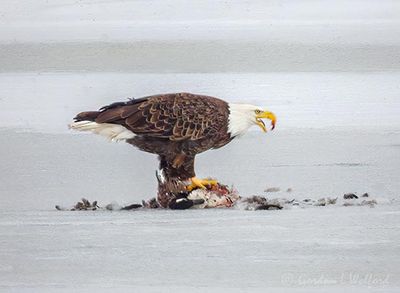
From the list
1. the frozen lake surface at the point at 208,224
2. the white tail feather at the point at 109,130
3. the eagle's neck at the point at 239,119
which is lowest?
the frozen lake surface at the point at 208,224

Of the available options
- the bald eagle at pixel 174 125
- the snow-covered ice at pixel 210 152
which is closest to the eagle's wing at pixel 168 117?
the bald eagle at pixel 174 125

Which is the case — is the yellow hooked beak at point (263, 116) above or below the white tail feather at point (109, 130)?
above

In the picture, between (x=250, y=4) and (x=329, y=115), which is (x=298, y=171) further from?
(x=250, y=4)

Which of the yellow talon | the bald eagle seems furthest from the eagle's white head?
the yellow talon

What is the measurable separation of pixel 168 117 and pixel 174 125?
0.03 m

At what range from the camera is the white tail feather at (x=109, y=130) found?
3.10 meters

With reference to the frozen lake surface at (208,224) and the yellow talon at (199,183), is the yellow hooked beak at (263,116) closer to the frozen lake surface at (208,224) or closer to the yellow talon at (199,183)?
the frozen lake surface at (208,224)

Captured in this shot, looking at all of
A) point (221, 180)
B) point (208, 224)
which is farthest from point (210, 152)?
point (208, 224)

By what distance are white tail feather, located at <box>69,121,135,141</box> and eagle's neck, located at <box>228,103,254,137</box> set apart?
300mm

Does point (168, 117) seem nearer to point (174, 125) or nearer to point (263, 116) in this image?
point (174, 125)

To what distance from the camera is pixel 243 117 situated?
10.3ft

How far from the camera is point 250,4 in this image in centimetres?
326

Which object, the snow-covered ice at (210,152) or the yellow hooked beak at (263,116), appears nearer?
the snow-covered ice at (210,152)

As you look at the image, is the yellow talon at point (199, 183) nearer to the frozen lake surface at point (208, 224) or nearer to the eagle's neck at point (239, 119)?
the frozen lake surface at point (208, 224)
